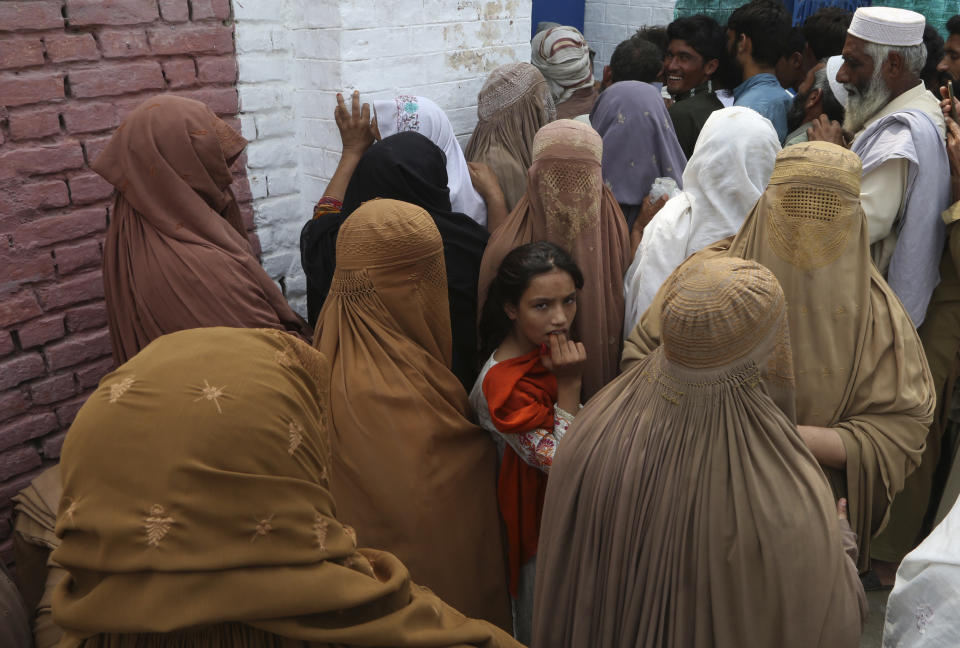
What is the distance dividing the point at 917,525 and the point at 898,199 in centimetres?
142

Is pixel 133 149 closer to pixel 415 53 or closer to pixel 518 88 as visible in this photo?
pixel 415 53

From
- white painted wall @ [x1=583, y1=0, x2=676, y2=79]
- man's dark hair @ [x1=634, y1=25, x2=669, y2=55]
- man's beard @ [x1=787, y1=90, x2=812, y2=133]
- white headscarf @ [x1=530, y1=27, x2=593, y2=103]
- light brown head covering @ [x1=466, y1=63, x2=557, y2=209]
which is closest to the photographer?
light brown head covering @ [x1=466, y1=63, x2=557, y2=209]

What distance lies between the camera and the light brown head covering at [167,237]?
2549 mm

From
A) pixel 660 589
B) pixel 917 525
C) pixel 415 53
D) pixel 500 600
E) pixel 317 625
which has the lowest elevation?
pixel 917 525

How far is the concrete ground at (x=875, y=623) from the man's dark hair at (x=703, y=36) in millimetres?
3520

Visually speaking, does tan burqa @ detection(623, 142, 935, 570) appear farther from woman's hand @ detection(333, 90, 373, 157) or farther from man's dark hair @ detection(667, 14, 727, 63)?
man's dark hair @ detection(667, 14, 727, 63)

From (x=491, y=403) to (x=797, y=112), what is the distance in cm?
319

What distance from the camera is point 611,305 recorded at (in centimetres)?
294

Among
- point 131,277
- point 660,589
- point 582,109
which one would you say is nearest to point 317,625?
point 660,589

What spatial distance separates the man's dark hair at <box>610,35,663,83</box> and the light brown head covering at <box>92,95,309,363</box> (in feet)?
10.6

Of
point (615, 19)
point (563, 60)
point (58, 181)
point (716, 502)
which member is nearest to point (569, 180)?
point (716, 502)

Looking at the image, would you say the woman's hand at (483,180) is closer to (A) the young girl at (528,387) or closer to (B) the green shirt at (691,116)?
(A) the young girl at (528,387)

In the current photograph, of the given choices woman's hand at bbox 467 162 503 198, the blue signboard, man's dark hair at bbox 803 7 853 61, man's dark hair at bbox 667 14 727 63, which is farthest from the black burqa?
the blue signboard

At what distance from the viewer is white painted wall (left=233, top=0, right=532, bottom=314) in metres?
3.30
